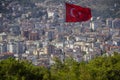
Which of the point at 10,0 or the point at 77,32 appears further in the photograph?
the point at 10,0

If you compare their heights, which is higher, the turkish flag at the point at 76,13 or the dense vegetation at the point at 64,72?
the turkish flag at the point at 76,13

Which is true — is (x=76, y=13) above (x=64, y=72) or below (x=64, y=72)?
above

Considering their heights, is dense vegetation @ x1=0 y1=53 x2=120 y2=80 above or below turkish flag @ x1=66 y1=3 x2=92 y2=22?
below

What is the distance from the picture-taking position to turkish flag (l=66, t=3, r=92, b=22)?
7.85 metres

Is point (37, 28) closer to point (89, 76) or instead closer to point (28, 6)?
point (28, 6)

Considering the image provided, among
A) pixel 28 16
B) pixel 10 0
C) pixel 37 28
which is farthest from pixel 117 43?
pixel 10 0

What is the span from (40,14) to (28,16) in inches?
73.5

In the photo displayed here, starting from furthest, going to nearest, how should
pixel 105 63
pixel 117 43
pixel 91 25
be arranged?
pixel 91 25 < pixel 117 43 < pixel 105 63

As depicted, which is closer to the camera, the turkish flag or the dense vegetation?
the dense vegetation

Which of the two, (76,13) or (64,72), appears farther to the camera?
(76,13)

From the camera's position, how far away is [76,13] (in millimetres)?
7891

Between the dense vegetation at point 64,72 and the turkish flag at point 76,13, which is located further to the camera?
the turkish flag at point 76,13

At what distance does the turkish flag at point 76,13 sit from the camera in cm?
785

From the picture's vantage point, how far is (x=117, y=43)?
35.1m
